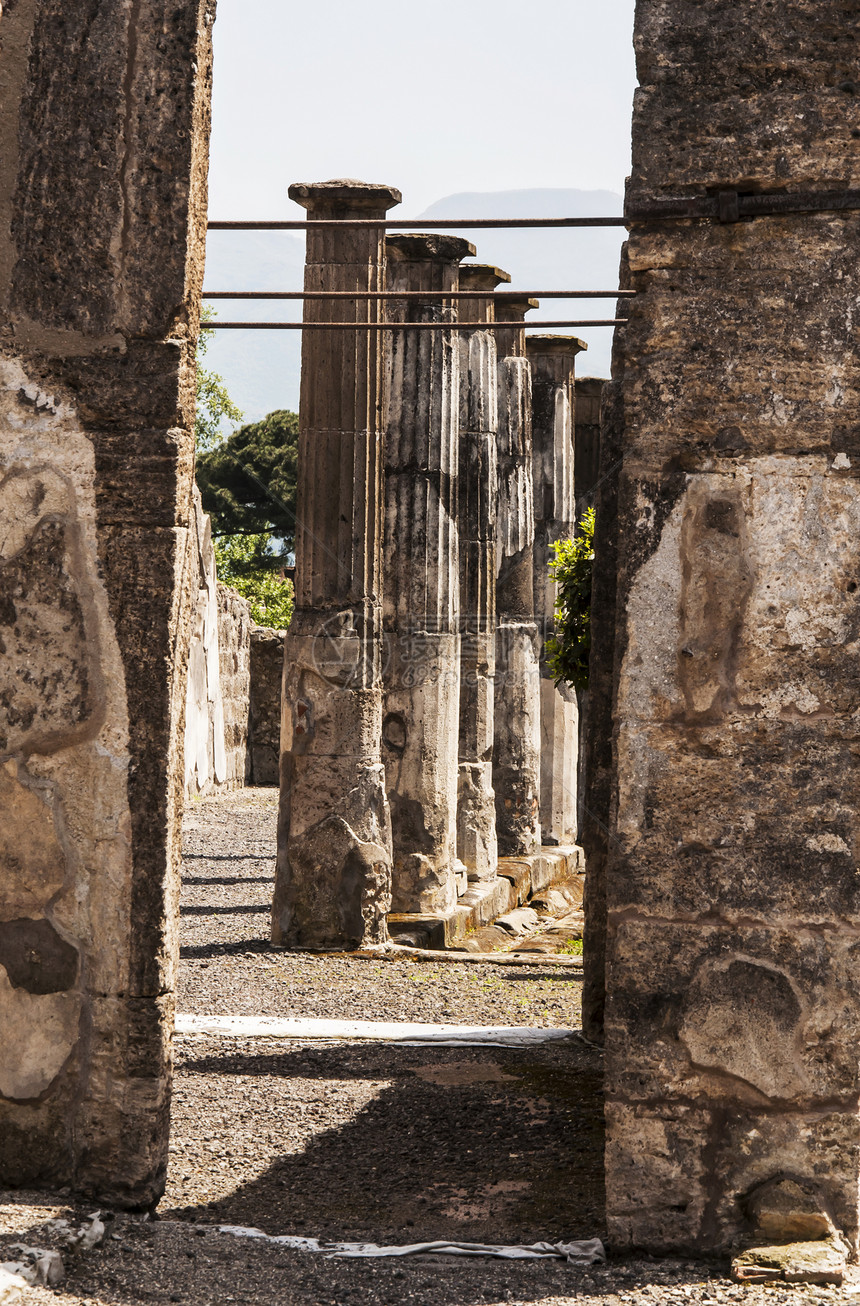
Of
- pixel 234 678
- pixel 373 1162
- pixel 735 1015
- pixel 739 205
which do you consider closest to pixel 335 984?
pixel 373 1162

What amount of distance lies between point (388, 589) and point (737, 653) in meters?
7.05

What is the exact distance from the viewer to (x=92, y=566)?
11.7 feet

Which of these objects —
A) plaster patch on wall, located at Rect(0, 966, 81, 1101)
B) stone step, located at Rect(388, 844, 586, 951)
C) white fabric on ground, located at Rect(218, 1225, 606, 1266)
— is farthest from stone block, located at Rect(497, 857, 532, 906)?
plaster patch on wall, located at Rect(0, 966, 81, 1101)

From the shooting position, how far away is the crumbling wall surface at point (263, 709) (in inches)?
873

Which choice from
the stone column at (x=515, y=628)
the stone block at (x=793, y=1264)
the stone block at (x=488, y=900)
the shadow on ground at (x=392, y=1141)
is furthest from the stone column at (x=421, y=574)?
the stone block at (x=793, y=1264)

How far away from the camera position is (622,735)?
11.8ft

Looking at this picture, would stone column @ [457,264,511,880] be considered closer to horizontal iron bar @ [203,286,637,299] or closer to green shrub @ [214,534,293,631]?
horizontal iron bar @ [203,286,637,299]

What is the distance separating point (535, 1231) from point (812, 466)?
210 centimetres

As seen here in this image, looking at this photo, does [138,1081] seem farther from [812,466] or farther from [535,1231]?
[812,466]

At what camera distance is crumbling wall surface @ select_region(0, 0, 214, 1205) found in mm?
3531

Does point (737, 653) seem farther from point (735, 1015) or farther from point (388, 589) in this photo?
point (388, 589)

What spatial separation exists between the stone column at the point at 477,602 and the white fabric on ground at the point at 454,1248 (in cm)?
882

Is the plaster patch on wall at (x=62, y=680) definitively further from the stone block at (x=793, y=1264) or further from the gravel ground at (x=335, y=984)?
the gravel ground at (x=335, y=984)

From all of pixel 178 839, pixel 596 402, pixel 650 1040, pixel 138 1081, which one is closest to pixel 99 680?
pixel 178 839
